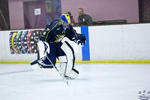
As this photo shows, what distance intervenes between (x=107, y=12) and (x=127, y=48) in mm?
3479

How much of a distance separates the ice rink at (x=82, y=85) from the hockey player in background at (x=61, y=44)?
0.83ft

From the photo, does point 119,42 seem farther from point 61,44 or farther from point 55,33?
point 55,33

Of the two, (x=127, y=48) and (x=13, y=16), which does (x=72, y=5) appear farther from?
(x=127, y=48)

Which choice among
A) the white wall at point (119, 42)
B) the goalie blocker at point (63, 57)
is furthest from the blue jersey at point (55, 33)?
the white wall at point (119, 42)

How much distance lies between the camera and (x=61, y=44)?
193 inches

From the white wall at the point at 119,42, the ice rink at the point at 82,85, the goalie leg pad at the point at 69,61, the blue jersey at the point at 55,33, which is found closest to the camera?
the ice rink at the point at 82,85

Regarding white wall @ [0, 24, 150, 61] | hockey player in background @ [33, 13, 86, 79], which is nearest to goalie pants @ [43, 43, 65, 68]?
hockey player in background @ [33, 13, 86, 79]

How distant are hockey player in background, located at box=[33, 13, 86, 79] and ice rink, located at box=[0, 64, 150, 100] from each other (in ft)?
0.83

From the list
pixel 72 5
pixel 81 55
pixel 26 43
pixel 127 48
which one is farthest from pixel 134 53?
pixel 72 5

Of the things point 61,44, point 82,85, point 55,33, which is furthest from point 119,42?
point 82,85

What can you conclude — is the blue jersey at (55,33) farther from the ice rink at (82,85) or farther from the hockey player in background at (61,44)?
the ice rink at (82,85)

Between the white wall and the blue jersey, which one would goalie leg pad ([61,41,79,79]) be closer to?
the blue jersey

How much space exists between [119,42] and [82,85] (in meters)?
2.66

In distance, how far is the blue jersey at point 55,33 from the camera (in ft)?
15.0
